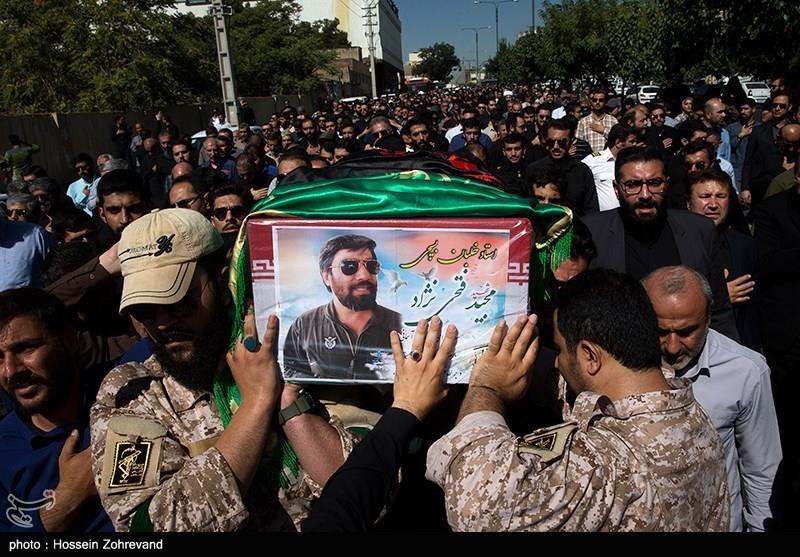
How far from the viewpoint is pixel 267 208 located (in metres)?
1.97

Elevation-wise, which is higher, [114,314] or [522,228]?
[522,228]

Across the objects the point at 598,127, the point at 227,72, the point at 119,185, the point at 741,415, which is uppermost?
the point at 227,72

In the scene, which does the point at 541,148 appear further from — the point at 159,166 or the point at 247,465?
the point at 247,465

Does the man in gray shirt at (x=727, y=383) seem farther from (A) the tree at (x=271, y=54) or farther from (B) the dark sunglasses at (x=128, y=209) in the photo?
(A) the tree at (x=271, y=54)

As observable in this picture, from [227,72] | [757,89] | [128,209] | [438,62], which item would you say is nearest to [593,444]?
[128,209]

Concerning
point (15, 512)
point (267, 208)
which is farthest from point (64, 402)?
point (267, 208)

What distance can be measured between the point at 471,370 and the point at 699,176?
311 centimetres

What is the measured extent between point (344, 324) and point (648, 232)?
2.47 metres

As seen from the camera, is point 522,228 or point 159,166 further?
point 159,166

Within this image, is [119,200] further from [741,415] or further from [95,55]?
[95,55]

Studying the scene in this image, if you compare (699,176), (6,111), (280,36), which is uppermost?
(280,36)

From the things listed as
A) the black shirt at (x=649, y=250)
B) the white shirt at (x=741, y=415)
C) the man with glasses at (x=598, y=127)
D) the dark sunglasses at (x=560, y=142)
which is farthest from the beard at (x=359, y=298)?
the man with glasses at (x=598, y=127)

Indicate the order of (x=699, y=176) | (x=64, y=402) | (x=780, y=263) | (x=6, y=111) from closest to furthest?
(x=64, y=402) < (x=780, y=263) < (x=699, y=176) < (x=6, y=111)

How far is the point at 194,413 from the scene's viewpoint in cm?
193
